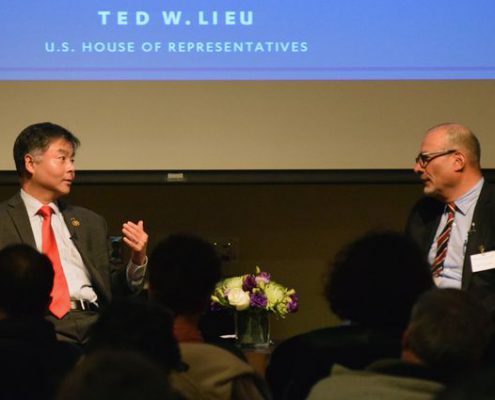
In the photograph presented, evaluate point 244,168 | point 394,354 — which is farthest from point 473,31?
point 394,354

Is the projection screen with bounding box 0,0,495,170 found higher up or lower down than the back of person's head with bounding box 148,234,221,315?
higher up

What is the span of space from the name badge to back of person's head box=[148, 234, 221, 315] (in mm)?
1280

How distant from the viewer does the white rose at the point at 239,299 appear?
3734 mm

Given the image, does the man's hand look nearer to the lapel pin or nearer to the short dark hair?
the lapel pin

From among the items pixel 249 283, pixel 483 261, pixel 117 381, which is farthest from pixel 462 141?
pixel 117 381

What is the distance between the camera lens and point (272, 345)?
12.9 feet

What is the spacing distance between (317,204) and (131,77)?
1235 mm

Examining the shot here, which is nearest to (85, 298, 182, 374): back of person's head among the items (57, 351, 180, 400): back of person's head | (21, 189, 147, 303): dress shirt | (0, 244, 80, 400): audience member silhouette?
(0, 244, 80, 400): audience member silhouette

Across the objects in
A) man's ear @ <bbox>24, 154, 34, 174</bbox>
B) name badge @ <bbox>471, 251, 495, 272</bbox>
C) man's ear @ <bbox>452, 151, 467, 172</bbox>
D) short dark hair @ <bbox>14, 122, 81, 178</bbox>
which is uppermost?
short dark hair @ <bbox>14, 122, 81, 178</bbox>

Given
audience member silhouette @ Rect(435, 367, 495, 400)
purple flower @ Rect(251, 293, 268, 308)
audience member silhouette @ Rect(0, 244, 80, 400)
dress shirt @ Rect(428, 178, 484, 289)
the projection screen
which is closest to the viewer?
audience member silhouette @ Rect(435, 367, 495, 400)

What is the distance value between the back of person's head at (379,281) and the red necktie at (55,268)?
140 cm

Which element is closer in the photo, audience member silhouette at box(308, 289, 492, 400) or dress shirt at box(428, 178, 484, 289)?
audience member silhouette at box(308, 289, 492, 400)

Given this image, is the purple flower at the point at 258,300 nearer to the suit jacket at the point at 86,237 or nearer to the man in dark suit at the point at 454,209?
the suit jacket at the point at 86,237

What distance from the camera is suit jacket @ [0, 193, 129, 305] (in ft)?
11.6
